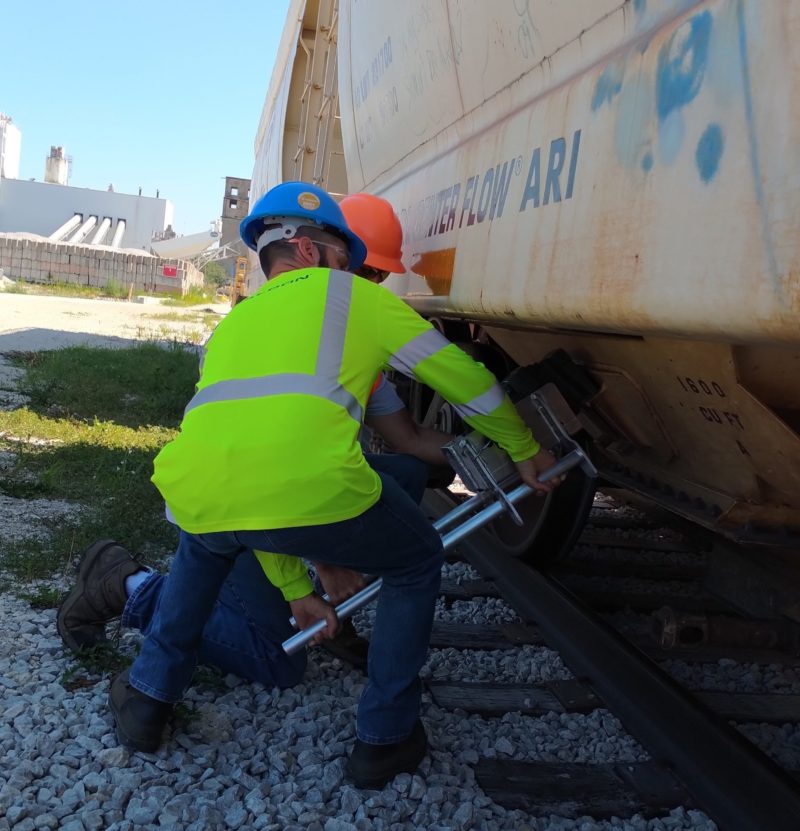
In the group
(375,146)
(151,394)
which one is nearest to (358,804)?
(375,146)

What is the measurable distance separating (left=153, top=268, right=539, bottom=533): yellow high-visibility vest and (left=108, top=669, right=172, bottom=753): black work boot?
53 centimetres

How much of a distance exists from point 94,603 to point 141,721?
644mm

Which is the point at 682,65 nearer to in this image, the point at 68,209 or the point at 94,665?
the point at 94,665

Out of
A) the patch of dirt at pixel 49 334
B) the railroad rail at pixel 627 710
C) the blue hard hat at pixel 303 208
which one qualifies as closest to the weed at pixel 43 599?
the patch of dirt at pixel 49 334

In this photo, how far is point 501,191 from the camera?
7.59ft

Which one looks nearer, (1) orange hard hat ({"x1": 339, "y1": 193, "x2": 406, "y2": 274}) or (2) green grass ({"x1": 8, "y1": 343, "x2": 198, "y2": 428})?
(1) orange hard hat ({"x1": 339, "y1": 193, "x2": 406, "y2": 274})

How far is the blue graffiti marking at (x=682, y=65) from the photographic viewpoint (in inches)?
57.4

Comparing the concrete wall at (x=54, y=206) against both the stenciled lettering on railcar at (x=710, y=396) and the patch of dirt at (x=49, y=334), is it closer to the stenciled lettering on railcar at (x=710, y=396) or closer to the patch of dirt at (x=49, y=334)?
the patch of dirt at (x=49, y=334)

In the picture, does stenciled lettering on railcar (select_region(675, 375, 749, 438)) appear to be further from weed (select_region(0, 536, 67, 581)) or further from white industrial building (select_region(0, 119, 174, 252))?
white industrial building (select_region(0, 119, 174, 252))

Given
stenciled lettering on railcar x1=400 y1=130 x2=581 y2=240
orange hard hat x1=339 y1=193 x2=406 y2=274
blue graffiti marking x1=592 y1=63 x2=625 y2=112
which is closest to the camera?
blue graffiti marking x1=592 y1=63 x2=625 y2=112

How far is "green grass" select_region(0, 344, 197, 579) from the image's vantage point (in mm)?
4121

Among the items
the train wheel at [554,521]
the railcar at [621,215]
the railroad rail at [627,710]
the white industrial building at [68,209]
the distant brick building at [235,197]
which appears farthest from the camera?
the white industrial building at [68,209]

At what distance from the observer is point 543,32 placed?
83.7 inches

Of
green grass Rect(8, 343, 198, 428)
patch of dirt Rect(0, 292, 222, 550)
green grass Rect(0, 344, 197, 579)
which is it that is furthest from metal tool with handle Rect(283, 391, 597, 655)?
green grass Rect(8, 343, 198, 428)
